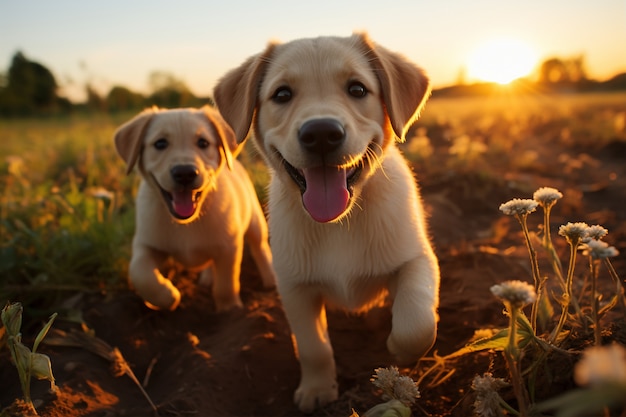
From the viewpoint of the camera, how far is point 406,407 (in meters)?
1.70

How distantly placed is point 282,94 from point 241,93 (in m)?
0.35

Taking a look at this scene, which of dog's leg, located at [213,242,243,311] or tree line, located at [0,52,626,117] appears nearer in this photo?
dog's leg, located at [213,242,243,311]

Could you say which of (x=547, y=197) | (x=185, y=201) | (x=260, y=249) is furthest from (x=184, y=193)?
(x=547, y=197)

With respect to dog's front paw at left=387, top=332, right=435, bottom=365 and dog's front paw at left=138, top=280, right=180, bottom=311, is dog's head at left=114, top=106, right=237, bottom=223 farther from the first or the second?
dog's front paw at left=387, top=332, right=435, bottom=365

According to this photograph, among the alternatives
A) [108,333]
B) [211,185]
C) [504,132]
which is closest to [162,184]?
[211,185]

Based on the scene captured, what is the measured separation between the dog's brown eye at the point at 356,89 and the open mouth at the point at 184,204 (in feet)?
4.78

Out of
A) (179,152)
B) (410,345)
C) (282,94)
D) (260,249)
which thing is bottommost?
(260,249)

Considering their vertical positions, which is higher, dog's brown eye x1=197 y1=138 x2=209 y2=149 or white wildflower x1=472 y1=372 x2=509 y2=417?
dog's brown eye x1=197 y1=138 x2=209 y2=149

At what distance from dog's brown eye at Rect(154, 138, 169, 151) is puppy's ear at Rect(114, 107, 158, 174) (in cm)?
14

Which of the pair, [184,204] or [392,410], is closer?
[392,410]

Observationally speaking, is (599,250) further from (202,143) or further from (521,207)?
(202,143)

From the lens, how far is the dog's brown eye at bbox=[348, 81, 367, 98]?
104 inches

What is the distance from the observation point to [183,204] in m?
3.62

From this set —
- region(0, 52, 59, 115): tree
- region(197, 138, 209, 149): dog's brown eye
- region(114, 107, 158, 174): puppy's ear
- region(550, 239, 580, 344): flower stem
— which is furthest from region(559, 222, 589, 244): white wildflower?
region(0, 52, 59, 115): tree
